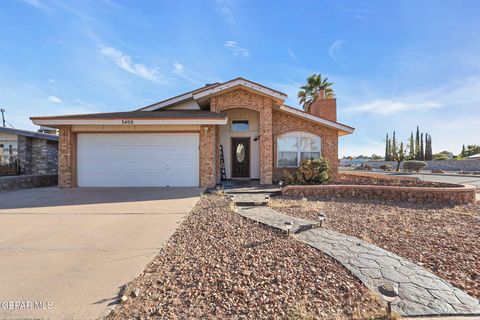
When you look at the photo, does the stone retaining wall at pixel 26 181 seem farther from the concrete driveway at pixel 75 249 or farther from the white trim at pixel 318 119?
the white trim at pixel 318 119

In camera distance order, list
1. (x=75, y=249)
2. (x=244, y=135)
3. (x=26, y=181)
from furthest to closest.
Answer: (x=244, y=135) → (x=26, y=181) → (x=75, y=249)

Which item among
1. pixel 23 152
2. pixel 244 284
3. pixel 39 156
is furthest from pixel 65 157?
pixel 244 284

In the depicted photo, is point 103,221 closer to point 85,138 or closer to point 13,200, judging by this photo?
point 13,200

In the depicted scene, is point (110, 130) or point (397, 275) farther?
point (110, 130)

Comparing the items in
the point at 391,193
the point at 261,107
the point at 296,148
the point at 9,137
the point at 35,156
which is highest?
the point at 261,107

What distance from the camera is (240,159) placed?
500 inches

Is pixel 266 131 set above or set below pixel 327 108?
below

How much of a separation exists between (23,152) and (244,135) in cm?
1274

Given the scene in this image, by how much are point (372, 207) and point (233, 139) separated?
25.9 feet

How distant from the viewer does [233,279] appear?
2758mm

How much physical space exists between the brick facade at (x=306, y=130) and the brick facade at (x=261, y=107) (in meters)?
1.21

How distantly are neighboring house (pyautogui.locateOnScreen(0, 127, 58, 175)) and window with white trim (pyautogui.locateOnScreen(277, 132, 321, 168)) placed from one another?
13.8m

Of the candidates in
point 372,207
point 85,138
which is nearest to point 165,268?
point 372,207

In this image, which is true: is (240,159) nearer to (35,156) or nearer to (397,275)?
(397,275)
